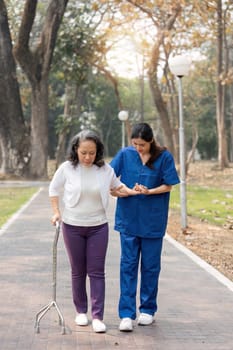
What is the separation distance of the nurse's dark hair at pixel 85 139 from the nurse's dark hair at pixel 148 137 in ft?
1.04

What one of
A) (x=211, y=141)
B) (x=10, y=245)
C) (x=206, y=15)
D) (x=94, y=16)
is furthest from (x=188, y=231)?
(x=211, y=141)

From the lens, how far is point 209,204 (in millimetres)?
18422

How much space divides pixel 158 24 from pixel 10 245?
18346mm

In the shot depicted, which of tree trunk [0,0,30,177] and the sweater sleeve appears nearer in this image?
the sweater sleeve

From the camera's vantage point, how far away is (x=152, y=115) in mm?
78062

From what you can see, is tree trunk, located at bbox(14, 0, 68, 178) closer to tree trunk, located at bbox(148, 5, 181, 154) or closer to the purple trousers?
tree trunk, located at bbox(148, 5, 181, 154)

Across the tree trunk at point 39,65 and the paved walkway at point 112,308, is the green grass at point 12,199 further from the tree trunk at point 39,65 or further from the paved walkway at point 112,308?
the paved walkway at point 112,308

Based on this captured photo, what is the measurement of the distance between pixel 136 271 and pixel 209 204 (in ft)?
41.3

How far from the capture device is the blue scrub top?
5969mm

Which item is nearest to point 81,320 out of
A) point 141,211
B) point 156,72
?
point 141,211

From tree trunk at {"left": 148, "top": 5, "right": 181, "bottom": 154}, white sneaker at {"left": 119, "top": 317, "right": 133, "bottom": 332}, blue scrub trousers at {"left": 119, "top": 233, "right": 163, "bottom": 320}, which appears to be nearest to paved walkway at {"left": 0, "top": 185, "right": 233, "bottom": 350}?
white sneaker at {"left": 119, "top": 317, "right": 133, "bottom": 332}

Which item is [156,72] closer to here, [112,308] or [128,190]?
[112,308]

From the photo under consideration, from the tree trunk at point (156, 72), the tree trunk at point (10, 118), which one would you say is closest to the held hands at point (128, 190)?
the tree trunk at point (156, 72)

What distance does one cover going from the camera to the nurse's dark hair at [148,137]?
19.2 feet
